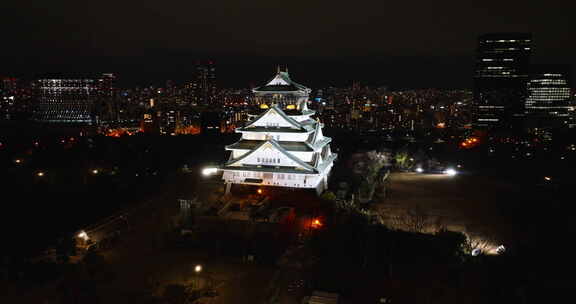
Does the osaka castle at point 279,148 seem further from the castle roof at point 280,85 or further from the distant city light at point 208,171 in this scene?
the distant city light at point 208,171

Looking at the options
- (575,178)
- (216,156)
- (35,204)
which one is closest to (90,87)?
(216,156)

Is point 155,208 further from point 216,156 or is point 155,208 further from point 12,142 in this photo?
point 12,142

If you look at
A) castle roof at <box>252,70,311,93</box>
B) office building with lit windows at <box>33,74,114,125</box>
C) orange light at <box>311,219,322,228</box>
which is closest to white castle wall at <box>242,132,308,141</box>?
castle roof at <box>252,70,311,93</box>

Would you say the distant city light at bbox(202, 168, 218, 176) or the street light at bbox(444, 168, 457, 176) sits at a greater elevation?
the distant city light at bbox(202, 168, 218, 176)

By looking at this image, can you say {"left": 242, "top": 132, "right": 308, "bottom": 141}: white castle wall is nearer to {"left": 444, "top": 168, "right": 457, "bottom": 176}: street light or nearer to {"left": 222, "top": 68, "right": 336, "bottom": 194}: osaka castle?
{"left": 222, "top": 68, "right": 336, "bottom": 194}: osaka castle

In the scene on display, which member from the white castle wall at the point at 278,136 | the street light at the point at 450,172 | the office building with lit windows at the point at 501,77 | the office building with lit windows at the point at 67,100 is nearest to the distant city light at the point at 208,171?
the white castle wall at the point at 278,136

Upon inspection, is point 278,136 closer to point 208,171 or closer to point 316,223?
point 316,223

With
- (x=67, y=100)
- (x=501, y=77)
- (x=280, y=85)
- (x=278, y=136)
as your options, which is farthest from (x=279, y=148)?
(x=67, y=100)
